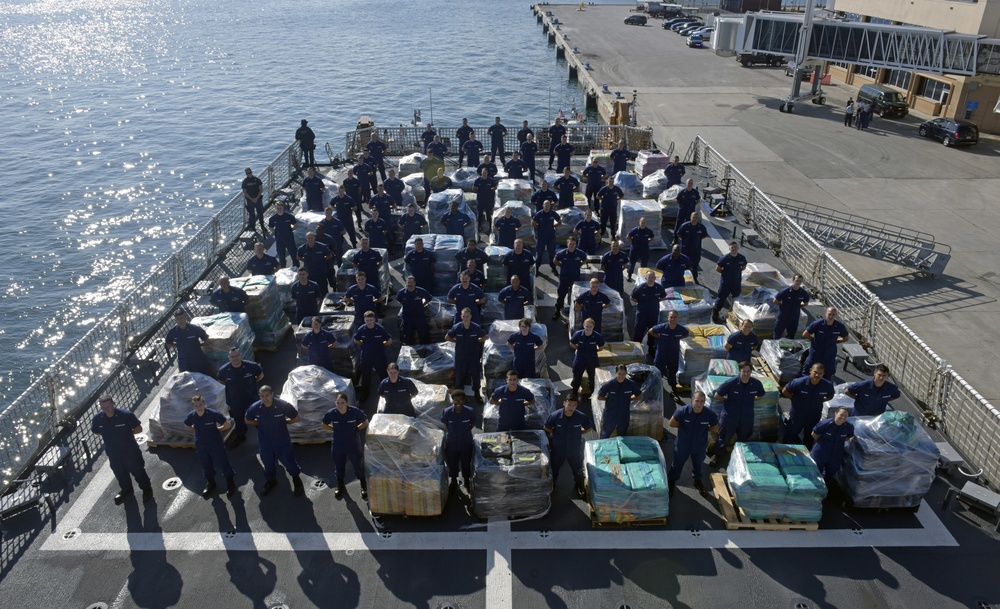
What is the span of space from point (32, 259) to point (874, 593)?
89.6ft

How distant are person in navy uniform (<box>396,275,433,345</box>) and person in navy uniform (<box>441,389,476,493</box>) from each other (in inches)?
132

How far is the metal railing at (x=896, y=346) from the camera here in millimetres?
9617

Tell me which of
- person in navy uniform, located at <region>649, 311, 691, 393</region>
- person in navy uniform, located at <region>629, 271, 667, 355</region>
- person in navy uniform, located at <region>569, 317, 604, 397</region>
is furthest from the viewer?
person in navy uniform, located at <region>629, 271, 667, 355</region>

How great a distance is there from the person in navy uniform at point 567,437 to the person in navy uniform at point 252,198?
427 inches

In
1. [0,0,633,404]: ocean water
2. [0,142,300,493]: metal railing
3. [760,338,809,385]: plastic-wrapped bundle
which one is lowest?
[0,0,633,404]: ocean water

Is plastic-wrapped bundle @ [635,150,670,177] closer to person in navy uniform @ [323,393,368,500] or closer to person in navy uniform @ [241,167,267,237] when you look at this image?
person in navy uniform @ [241,167,267,237]

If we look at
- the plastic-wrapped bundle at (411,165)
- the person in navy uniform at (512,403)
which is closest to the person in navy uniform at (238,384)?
the person in navy uniform at (512,403)

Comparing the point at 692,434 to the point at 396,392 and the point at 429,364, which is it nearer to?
the point at 396,392

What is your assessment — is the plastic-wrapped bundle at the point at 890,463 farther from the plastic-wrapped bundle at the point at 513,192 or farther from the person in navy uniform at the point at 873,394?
the plastic-wrapped bundle at the point at 513,192

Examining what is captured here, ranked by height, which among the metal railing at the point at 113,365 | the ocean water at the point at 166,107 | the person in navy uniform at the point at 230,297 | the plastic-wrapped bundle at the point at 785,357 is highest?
the person in navy uniform at the point at 230,297

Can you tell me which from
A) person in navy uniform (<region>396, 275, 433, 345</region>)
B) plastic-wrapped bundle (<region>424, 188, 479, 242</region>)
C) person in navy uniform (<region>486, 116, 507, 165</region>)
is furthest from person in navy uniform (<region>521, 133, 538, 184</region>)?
person in navy uniform (<region>396, 275, 433, 345</region>)

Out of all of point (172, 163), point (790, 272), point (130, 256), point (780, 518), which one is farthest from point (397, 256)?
point (172, 163)

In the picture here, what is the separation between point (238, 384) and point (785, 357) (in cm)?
844

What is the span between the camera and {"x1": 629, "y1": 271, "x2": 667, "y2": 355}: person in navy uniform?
1195 cm
